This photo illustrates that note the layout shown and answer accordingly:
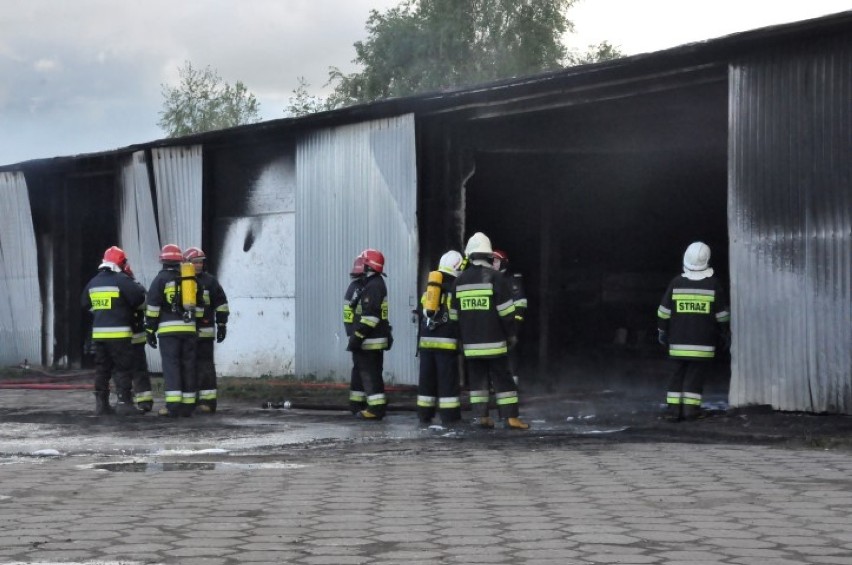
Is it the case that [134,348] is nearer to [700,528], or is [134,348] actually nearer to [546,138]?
[546,138]

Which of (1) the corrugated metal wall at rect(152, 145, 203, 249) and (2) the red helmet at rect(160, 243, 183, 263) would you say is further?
(1) the corrugated metal wall at rect(152, 145, 203, 249)

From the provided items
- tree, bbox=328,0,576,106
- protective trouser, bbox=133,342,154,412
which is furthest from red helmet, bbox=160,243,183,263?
tree, bbox=328,0,576,106

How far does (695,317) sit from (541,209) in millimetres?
7362

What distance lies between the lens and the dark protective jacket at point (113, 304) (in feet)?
48.0

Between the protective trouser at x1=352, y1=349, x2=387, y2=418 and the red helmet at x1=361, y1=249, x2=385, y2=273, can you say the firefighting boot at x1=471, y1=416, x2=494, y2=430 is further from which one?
the red helmet at x1=361, y1=249, x2=385, y2=273

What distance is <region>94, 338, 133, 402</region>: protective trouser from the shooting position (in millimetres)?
14594

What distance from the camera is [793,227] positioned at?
1309cm

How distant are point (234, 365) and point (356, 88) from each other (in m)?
31.3

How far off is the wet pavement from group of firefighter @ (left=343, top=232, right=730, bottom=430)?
461 millimetres

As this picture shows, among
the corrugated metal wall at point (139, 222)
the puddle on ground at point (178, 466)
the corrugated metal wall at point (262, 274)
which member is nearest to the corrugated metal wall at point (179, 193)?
the corrugated metal wall at point (139, 222)

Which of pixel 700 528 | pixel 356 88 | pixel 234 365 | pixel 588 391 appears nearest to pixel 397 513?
pixel 700 528

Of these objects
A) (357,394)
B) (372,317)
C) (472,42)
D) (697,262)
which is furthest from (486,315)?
(472,42)

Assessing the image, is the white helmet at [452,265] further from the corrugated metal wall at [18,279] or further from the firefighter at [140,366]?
the corrugated metal wall at [18,279]

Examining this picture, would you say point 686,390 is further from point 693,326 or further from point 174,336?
point 174,336
